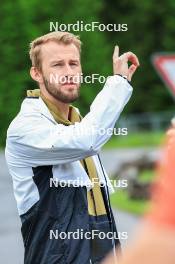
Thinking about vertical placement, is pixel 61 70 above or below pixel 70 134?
above

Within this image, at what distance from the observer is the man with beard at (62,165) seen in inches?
131

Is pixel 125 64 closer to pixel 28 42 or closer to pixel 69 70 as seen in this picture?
pixel 69 70

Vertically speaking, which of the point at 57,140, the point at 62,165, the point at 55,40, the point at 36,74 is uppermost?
the point at 55,40

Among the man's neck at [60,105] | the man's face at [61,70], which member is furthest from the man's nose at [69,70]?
the man's neck at [60,105]

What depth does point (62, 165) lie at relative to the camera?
137 inches

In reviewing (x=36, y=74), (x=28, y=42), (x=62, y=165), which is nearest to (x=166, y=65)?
(x=28, y=42)

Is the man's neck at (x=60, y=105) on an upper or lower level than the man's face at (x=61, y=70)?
lower

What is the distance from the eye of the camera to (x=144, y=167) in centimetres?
1448

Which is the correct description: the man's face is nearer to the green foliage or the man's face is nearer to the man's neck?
the man's neck

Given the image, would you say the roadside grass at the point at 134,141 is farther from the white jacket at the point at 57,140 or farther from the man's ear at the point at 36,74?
the white jacket at the point at 57,140

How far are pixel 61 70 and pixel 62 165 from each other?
361mm

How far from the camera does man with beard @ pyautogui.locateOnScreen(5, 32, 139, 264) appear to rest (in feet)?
Answer: 10.9

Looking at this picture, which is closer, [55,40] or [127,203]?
[55,40]

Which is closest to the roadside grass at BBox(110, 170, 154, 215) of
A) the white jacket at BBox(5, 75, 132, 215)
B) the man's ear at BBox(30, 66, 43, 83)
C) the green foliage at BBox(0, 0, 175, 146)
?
the green foliage at BBox(0, 0, 175, 146)
